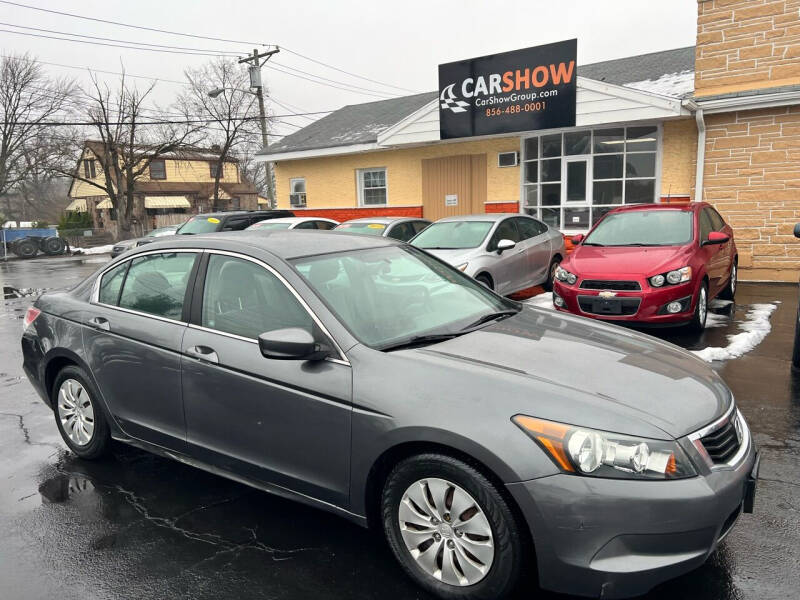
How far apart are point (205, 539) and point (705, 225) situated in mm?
7418

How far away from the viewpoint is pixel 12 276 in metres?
18.5

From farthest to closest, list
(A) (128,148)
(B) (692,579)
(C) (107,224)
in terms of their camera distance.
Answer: (C) (107,224) → (A) (128,148) → (B) (692,579)

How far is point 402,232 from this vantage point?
10.9 metres

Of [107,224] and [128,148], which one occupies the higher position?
[128,148]

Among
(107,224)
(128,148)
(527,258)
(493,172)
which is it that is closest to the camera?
(527,258)

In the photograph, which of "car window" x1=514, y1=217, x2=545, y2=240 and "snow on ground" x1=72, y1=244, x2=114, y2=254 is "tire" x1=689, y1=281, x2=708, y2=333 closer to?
"car window" x1=514, y1=217, x2=545, y2=240

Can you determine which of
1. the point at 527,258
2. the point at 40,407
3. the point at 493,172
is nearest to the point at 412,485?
the point at 40,407

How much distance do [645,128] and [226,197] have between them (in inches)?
1783

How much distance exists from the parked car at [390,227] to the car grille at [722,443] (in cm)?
810

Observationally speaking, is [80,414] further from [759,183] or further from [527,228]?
[759,183]

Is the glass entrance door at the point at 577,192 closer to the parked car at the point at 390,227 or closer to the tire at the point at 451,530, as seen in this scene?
the parked car at the point at 390,227

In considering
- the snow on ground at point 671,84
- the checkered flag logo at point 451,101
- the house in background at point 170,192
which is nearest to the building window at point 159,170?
the house in background at point 170,192

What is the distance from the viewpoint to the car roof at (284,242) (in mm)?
3400

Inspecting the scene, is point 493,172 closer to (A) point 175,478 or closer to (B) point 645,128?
(B) point 645,128
